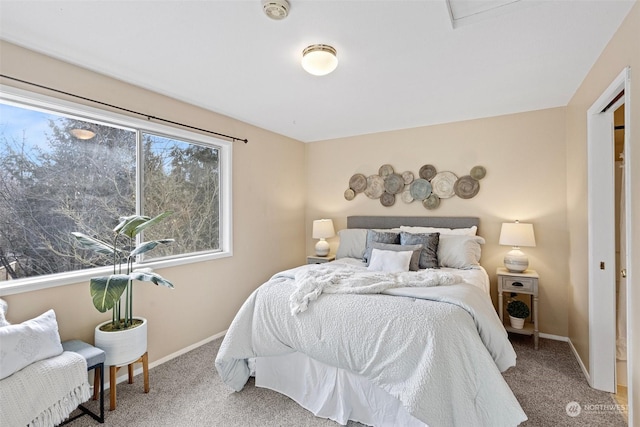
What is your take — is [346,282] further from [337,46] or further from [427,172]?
[427,172]

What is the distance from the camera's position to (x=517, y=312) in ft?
10.1

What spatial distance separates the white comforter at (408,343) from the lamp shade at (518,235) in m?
1.24

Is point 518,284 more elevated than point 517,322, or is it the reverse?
point 518,284

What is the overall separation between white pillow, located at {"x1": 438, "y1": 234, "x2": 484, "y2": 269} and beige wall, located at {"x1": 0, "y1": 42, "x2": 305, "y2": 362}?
2.20 metres

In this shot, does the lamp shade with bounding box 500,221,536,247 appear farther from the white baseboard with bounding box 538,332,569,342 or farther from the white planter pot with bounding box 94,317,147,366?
the white planter pot with bounding box 94,317,147,366

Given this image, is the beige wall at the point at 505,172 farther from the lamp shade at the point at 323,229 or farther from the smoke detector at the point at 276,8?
the smoke detector at the point at 276,8

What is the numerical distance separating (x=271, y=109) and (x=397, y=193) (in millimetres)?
1979

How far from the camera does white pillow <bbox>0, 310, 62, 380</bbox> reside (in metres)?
1.58

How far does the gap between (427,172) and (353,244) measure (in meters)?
1.35

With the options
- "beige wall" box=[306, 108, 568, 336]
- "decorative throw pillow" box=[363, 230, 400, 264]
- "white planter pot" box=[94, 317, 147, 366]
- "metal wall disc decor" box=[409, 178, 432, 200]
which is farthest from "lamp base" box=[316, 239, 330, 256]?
"white planter pot" box=[94, 317, 147, 366]

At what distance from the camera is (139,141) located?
2750 mm

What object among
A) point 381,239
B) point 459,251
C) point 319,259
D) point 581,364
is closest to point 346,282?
point 381,239

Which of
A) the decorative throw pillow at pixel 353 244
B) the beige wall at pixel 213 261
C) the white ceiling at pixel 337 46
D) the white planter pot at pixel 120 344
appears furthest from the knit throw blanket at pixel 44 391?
the decorative throw pillow at pixel 353 244

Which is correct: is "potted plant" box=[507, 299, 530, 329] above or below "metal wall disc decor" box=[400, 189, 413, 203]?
below
